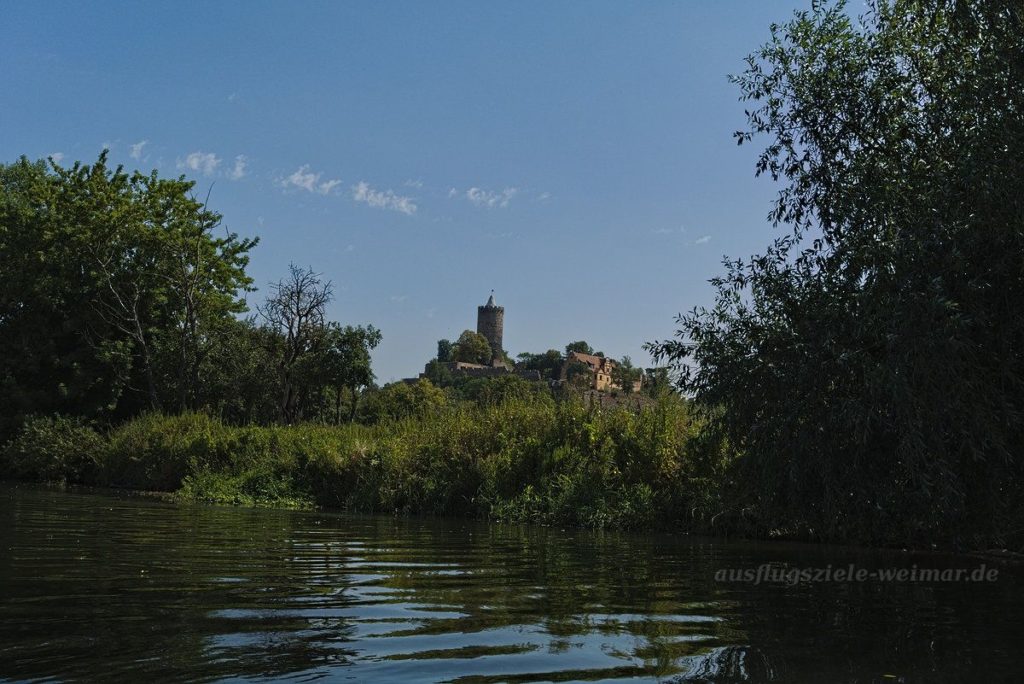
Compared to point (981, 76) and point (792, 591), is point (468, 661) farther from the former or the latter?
point (981, 76)

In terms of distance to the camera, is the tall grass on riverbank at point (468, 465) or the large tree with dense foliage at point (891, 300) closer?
the large tree with dense foliage at point (891, 300)

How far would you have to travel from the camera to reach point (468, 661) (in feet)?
17.7

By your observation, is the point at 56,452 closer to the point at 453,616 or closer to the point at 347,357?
the point at 347,357

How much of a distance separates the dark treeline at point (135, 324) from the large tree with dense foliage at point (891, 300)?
960 inches

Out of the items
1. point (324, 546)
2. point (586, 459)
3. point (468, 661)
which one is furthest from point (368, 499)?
point (468, 661)

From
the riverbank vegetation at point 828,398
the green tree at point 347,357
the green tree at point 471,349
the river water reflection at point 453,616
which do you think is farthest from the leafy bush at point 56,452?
the green tree at point 471,349

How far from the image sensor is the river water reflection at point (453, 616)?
5.27 m

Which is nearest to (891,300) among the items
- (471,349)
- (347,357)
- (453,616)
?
(453,616)

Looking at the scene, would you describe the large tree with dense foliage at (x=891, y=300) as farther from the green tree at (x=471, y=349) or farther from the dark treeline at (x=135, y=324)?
the green tree at (x=471, y=349)

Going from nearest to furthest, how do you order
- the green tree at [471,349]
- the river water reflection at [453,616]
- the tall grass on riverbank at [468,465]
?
the river water reflection at [453,616]
the tall grass on riverbank at [468,465]
the green tree at [471,349]

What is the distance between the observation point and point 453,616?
7027mm

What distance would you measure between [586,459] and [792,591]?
1128 centimetres

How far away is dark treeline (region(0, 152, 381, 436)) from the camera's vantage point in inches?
1417

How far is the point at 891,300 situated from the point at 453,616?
679 cm
